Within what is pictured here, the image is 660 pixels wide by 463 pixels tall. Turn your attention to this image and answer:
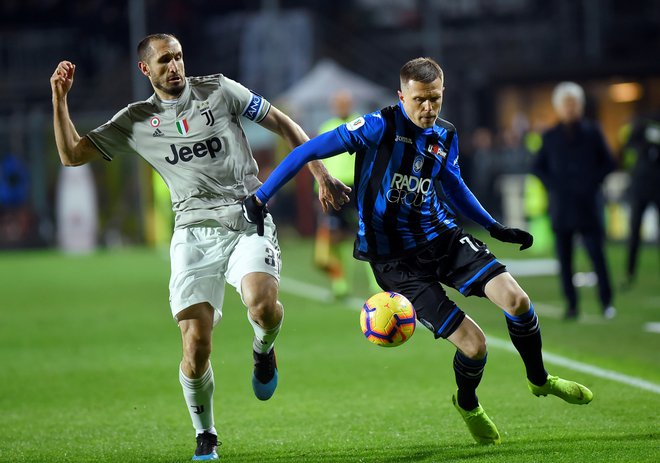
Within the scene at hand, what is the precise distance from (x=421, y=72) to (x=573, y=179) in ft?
21.2

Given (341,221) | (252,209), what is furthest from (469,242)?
(341,221)

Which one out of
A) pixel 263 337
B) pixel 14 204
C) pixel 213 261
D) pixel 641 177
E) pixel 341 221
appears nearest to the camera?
pixel 213 261

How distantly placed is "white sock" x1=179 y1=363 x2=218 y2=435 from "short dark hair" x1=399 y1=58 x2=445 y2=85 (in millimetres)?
1922

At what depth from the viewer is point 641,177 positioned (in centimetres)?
1622

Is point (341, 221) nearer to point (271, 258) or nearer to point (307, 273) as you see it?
point (307, 273)

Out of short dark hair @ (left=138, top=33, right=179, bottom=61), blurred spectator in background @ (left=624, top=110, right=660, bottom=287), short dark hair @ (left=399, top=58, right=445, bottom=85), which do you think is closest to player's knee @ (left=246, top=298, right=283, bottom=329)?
short dark hair @ (left=399, top=58, right=445, bottom=85)

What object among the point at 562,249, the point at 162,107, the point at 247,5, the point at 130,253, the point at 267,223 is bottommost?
the point at 130,253

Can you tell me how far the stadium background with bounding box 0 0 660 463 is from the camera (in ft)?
24.3

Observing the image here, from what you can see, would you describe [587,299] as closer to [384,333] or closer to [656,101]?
[384,333]

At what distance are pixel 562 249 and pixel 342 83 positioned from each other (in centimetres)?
1622

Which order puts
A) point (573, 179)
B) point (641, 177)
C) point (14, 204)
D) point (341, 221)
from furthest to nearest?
point (14, 204)
point (641, 177)
point (341, 221)
point (573, 179)

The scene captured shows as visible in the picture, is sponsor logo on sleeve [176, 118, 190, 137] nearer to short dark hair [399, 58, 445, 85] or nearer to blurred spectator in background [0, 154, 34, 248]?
short dark hair [399, 58, 445, 85]

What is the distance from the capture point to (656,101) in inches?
1252

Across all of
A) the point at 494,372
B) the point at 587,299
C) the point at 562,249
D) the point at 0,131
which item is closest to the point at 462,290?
the point at 494,372
